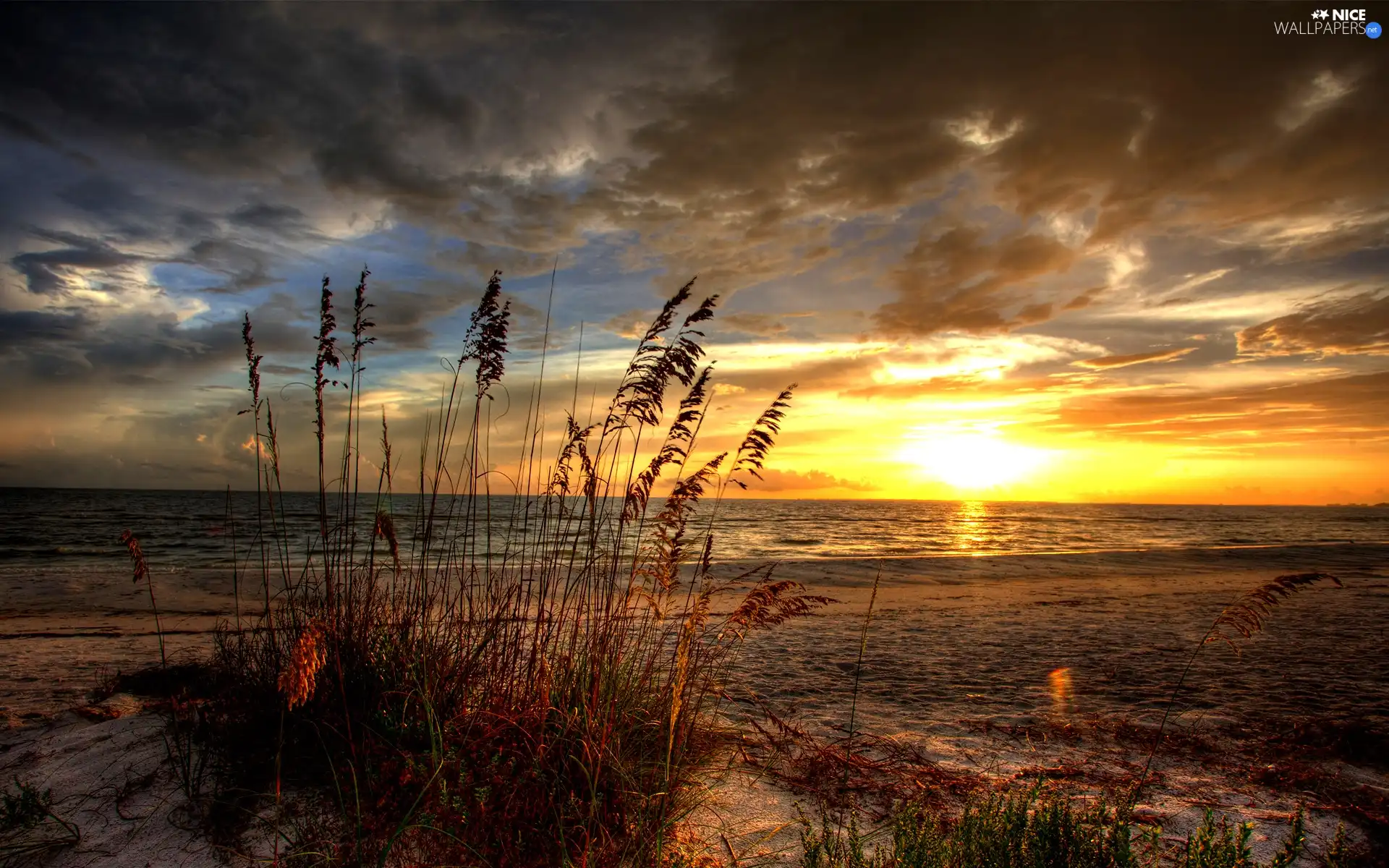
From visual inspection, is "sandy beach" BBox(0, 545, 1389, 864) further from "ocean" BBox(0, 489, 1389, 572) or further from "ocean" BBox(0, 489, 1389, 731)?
"ocean" BBox(0, 489, 1389, 572)

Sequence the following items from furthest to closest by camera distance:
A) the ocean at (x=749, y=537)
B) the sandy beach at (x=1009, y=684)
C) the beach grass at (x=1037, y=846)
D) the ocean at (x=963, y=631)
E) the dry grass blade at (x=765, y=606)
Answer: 1. the ocean at (x=749, y=537)
2. the ocean at (x=963, y=631)
3. the sandy beach at (x=1009, y=684)
4. the dry grass blade at (x=765, y=606)
5. the beach grass at (x=1037, y=846)

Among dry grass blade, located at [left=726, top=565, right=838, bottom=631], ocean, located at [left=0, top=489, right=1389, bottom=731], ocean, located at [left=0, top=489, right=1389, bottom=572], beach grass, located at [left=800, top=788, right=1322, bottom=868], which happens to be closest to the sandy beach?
ocean, located at [left=0, top=489, right=1389, bottom=731]

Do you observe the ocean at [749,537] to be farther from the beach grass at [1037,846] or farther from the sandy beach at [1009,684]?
the beach grass at [1037,846]

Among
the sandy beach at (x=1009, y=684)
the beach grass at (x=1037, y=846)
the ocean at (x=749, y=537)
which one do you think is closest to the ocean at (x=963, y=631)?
the sandy beach at (x=1009, y=684)

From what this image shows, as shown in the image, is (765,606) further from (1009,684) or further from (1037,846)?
(1009,684)

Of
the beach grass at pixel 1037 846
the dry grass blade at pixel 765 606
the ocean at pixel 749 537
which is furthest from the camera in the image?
the ocean at pixel 749 537

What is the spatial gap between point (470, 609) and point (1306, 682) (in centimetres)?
766

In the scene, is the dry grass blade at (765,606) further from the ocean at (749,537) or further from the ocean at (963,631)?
the ocean at (749,537)

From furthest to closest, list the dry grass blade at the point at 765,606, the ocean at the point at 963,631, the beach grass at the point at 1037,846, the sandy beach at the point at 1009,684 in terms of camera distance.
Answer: the ocean at the point at 963,631 → the sandy beach at the point at 1009,684 → the dry grass blade at the point at 765,606 → the beach grass at the point at 1037,846

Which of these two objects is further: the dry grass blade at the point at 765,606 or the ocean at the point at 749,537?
the ocean at the point at 749,537

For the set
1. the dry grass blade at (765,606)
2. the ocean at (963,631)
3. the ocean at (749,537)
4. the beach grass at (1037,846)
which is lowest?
the ocean at (749,537)

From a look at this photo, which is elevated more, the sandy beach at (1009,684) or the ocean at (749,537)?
the sandy beach at (1009,684)

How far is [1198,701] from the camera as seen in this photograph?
5.75 meters

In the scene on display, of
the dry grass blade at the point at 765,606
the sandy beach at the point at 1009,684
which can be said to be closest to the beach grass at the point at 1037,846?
the sandy beach at the point at 1009,684
